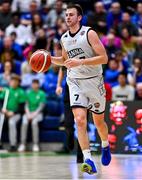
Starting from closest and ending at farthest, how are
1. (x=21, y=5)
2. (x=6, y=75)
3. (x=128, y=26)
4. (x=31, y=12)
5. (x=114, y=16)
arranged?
(x=6, y=75) → (x=128, y=26) → (x=114, y=16) → (x=31, y=12) → (x=21, y=5)

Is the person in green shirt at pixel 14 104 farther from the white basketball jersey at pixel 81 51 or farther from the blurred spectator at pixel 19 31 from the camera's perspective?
the white basketball jersey at pixel 81 51

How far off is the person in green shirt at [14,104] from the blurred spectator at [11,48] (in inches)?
68.1

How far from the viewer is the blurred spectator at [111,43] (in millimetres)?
14961

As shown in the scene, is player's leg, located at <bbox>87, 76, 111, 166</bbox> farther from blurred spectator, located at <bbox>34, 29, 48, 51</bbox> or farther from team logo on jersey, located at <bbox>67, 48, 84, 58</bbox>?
blurred spectator, located at <bbox>34, 29, 48, 51</bbox>

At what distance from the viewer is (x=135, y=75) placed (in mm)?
13688

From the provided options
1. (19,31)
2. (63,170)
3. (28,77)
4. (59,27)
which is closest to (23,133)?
(28,77)

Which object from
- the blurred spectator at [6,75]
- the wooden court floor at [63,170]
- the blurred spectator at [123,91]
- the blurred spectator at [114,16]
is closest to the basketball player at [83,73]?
the wooden court floor at [63,170]

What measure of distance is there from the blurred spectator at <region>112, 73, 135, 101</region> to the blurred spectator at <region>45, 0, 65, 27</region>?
445 cm

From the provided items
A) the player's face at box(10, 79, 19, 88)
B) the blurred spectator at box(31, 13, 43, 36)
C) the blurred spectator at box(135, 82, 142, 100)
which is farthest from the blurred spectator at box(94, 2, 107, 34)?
the blurred spectator at box(135, 82, 142, 100)

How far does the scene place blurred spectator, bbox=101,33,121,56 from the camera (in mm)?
14961

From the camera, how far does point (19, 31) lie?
1688 cm

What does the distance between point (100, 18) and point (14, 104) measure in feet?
12.0

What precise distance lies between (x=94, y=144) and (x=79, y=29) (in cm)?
469

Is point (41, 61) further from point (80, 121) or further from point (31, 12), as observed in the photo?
point (31, 12)
